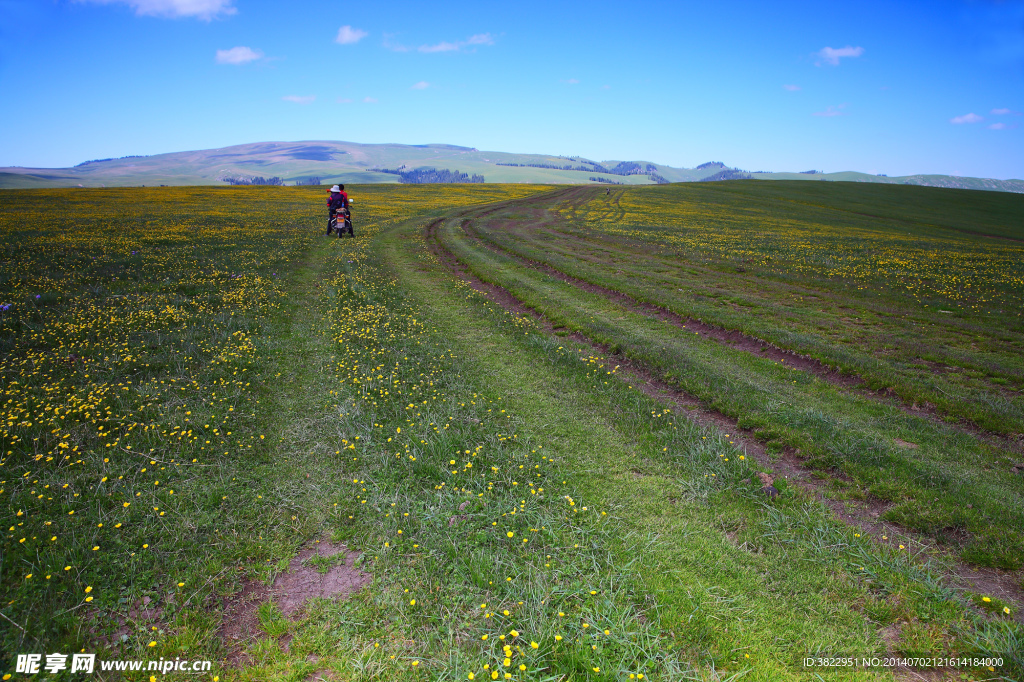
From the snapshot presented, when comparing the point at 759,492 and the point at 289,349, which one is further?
the point at 289,349

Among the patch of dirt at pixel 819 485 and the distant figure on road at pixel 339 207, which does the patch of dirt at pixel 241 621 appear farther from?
the distant figure on road at pixel 339 207

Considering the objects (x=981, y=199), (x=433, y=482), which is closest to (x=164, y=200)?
(x=433, y=482)

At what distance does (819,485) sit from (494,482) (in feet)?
16.1

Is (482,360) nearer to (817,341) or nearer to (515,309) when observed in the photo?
(515,309)

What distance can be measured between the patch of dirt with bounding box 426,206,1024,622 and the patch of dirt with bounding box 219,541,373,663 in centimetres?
558

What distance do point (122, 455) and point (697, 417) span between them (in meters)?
9.90

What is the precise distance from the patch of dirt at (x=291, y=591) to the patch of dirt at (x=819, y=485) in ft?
18.3

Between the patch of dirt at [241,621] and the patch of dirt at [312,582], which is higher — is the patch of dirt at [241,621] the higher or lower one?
the lower one

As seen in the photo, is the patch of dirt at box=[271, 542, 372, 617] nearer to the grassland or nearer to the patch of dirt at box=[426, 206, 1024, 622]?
the grassland

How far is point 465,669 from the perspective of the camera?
3.89 metres

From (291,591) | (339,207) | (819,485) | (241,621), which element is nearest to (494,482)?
(291,591)

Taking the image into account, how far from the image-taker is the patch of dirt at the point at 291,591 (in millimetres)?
4305

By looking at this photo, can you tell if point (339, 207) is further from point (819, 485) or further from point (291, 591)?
point (819, 485)

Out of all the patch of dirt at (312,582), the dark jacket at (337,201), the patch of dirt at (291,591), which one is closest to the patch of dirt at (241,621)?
the patch of dirt at (291,591)
